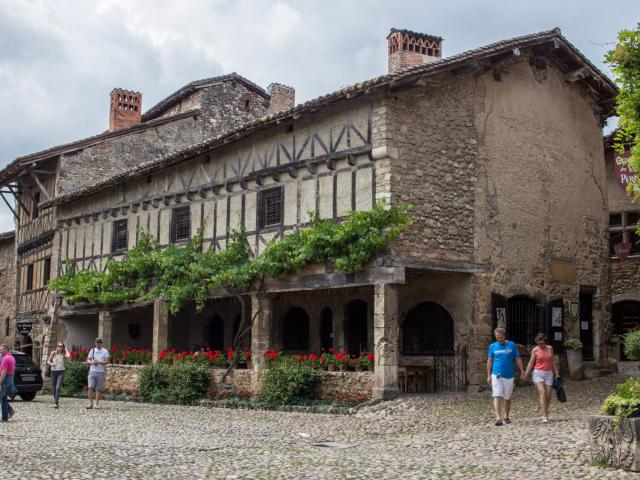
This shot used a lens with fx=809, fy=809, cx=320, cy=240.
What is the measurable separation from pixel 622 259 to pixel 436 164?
371 inches

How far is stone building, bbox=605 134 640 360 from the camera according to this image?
2258 centimetres

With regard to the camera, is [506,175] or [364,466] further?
[506,175]

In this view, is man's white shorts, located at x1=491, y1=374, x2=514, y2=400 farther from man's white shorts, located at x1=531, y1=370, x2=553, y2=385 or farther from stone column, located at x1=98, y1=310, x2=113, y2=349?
stone column, located at x1=98, y1=310, x2=113, y2=349

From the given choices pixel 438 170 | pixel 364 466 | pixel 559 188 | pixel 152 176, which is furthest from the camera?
pixel 152 176

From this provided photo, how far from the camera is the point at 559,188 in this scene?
18.5 metres

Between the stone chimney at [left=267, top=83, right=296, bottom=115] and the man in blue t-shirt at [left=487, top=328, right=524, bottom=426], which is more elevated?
the stone chimney at [left=267, top=83, right=296, bottom=115]

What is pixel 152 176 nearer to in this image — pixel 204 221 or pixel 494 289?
pixel 204 221

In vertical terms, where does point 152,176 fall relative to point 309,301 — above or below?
above

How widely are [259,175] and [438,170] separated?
413 centimetres

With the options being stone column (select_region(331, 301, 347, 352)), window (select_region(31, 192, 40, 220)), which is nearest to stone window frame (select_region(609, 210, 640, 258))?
stone column (select_region(331, 301, 347, 352))

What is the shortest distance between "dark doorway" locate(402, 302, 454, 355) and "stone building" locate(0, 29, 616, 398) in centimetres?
3

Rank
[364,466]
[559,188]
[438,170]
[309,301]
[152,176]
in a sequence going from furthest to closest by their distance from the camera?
[152,176], [309,301], [559,188], [438,170], [364,466]

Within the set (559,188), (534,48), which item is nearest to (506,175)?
(559,188)

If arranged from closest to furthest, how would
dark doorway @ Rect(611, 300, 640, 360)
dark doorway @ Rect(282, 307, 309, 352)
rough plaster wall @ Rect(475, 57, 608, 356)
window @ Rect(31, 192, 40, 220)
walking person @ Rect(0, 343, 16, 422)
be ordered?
walking person @ Rect(0, 343, 16, 422), rough plaster wall @ Rect(475, 57, 608, 356), dark doorway @ Rect(282, 307, 309, 352), dark doorway @ Rect(611, 300, 640, 360), window @ Rect(31, 192, 40, 220)
